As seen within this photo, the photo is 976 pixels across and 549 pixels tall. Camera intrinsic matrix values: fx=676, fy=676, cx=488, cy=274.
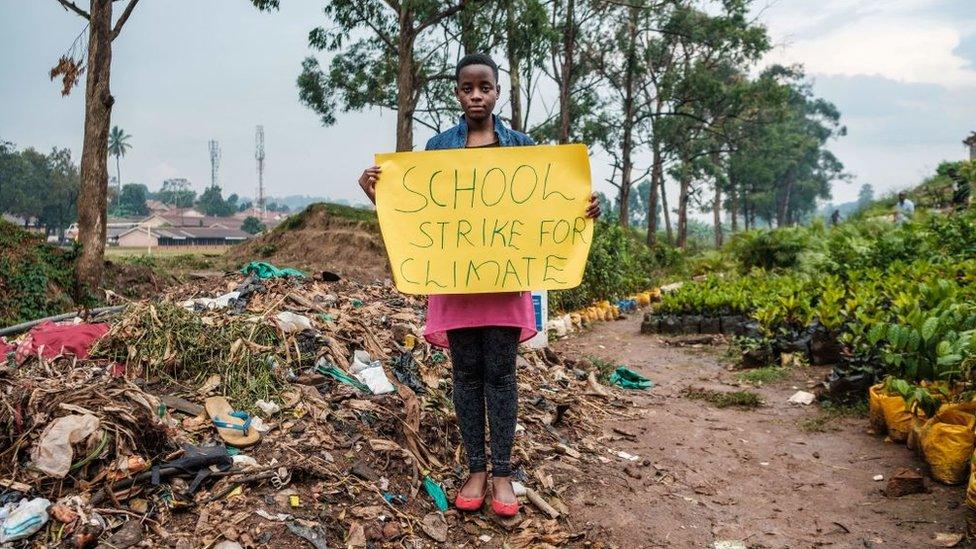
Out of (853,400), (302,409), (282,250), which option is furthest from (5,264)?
(853,400)

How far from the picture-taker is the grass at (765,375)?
6.10 meters

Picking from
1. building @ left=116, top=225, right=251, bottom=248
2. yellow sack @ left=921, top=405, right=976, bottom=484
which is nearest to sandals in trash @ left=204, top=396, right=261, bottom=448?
yellow sack @ left=921, top=405, right=976, bottom=484

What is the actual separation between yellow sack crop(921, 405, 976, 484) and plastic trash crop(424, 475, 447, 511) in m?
2.45

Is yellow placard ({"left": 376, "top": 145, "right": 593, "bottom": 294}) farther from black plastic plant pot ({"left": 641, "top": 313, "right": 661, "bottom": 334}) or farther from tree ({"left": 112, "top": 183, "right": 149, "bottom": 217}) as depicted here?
tree ({"left": 112, "top": 183, "right": 149, "bottom": 217})

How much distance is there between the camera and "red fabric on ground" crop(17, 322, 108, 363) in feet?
11.7

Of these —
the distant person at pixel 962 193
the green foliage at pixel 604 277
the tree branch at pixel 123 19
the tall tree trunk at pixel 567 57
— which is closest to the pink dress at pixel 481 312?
the green foliage at pixel 604 277

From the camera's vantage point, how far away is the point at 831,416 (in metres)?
4.86

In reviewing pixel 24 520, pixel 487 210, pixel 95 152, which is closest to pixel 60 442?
pixel 24 520

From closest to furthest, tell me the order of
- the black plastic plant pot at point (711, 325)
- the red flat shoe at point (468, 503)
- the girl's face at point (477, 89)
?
1. the girl's face at point (477, 89)
2. the red flat shoe at point (468, 503)
3. the black plastic plant pot at point (711, 325)

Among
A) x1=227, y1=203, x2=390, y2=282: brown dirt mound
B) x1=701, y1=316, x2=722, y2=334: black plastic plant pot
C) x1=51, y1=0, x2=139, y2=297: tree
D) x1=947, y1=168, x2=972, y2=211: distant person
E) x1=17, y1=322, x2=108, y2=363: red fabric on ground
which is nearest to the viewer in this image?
x1=17, y1=322, x2=108, y2=363: red fabric on ground

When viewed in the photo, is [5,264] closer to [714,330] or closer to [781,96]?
[714,330]

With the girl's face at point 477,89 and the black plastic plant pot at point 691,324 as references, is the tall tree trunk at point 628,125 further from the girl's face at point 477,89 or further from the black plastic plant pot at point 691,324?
the girl's face at point 477,89

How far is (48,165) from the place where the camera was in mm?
46344

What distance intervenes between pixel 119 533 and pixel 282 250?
41.4 ft
